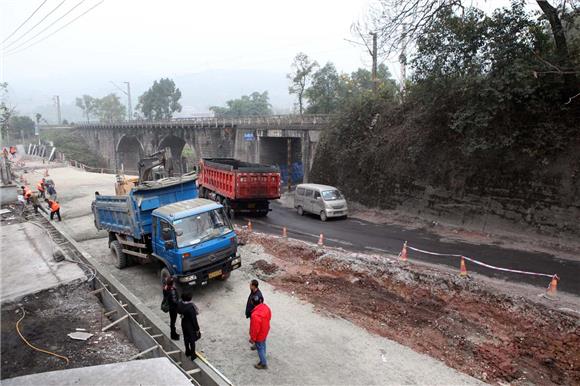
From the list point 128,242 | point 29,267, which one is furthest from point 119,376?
point 29,267

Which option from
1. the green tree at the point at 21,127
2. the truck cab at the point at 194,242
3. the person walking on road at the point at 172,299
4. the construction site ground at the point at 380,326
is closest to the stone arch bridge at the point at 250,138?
the truck cab at the point at 194,242

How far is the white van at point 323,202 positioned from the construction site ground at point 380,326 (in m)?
7.66

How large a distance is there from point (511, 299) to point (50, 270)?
46.8 ft

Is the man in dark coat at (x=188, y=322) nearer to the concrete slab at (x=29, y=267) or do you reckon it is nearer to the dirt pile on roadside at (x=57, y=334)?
the dirt pile on roadside at (x=57, y=334)

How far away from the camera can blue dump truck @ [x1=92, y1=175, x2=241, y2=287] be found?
1059cm

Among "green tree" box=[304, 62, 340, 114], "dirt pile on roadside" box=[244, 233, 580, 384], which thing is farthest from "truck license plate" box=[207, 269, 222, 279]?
"green tree" box=[304, 62, 340, 114]

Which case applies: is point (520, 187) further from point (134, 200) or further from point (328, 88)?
point (328, 88)

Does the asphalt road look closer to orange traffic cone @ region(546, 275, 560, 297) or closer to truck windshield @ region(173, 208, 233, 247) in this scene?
orange traffic cone @ region(546, 275, 560, 297)

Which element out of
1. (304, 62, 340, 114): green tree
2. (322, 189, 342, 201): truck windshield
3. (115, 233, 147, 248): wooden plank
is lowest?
(115, 233, 147, 248): wooden plank

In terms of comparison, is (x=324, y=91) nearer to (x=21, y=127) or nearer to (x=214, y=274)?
(x=214, y=274)

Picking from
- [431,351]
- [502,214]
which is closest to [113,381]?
[431,351]

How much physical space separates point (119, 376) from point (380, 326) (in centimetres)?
599

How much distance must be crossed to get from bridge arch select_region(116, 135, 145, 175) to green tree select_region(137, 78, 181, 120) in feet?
72.0

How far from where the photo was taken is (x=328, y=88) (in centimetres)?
5078
